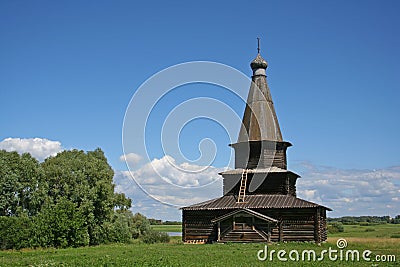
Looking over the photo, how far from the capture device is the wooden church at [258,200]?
3800cm

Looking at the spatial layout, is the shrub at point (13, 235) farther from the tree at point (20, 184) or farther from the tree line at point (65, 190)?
the tree at point (20, 184)

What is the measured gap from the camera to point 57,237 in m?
39.8

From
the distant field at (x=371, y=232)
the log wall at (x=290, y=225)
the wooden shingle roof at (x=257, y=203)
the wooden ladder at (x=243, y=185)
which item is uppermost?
the wooden ladder at (x=243, y=185)

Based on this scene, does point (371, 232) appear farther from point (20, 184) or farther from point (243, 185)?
point (20, 184)

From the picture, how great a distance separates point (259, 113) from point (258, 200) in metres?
7.39

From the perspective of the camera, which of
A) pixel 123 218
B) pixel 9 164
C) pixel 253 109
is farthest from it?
pixel 123 218

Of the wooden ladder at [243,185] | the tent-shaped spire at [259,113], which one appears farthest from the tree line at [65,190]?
the tent-shaped spire at [259,113]

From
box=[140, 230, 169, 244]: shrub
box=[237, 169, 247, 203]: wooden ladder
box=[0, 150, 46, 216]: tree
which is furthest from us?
box=[140, 230, 169, 244]: shrub

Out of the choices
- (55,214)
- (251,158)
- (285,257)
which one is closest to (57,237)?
(55,214)

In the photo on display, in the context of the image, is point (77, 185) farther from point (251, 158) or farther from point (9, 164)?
point (251, 158)

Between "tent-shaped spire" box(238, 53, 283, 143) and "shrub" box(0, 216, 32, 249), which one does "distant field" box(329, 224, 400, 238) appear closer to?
"tent-shaped spire" box(238, 53, 283, 143)

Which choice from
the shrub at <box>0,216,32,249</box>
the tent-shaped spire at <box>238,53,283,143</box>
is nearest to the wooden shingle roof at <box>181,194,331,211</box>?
the tent-shaped spire at <box>238,53,283,143</box>

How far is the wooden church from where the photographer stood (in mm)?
38000

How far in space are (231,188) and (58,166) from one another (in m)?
17.1
